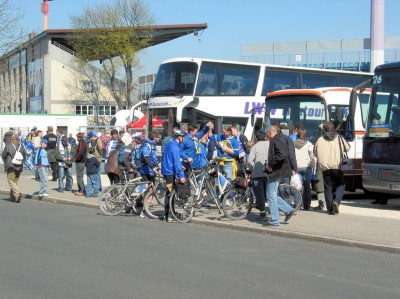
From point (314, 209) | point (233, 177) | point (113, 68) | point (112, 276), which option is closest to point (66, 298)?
point (112, 276)

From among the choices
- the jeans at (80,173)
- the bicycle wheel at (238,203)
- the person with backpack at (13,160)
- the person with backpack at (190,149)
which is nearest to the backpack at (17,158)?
the person with backpack at (13,160)

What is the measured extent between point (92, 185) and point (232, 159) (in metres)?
5.23

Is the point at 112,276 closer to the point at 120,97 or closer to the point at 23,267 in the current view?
the point at 23,267

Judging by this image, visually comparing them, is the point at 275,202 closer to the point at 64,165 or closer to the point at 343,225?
the point at 343,225

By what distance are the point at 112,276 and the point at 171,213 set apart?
5087 mm

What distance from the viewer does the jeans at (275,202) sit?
11.3 meters

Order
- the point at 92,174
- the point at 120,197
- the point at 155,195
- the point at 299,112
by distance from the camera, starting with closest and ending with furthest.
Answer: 1. the point at 155,195
2. the point at 120,197
3. the point at 92,174
4. the point at 299,112

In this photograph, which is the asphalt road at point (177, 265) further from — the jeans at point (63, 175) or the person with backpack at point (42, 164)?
the jeans at point (63, 175)

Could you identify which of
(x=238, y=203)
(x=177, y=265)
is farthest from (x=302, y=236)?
(x=177, y=265)

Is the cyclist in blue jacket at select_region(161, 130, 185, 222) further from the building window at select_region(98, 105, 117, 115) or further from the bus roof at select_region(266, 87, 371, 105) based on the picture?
the building window at select_region(98, 105, 117, 115)

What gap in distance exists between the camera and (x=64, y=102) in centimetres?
5928

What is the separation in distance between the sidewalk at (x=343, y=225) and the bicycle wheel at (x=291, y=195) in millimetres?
338

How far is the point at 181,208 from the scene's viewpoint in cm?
1252

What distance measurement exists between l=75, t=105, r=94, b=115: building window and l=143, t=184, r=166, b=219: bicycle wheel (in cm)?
4793
